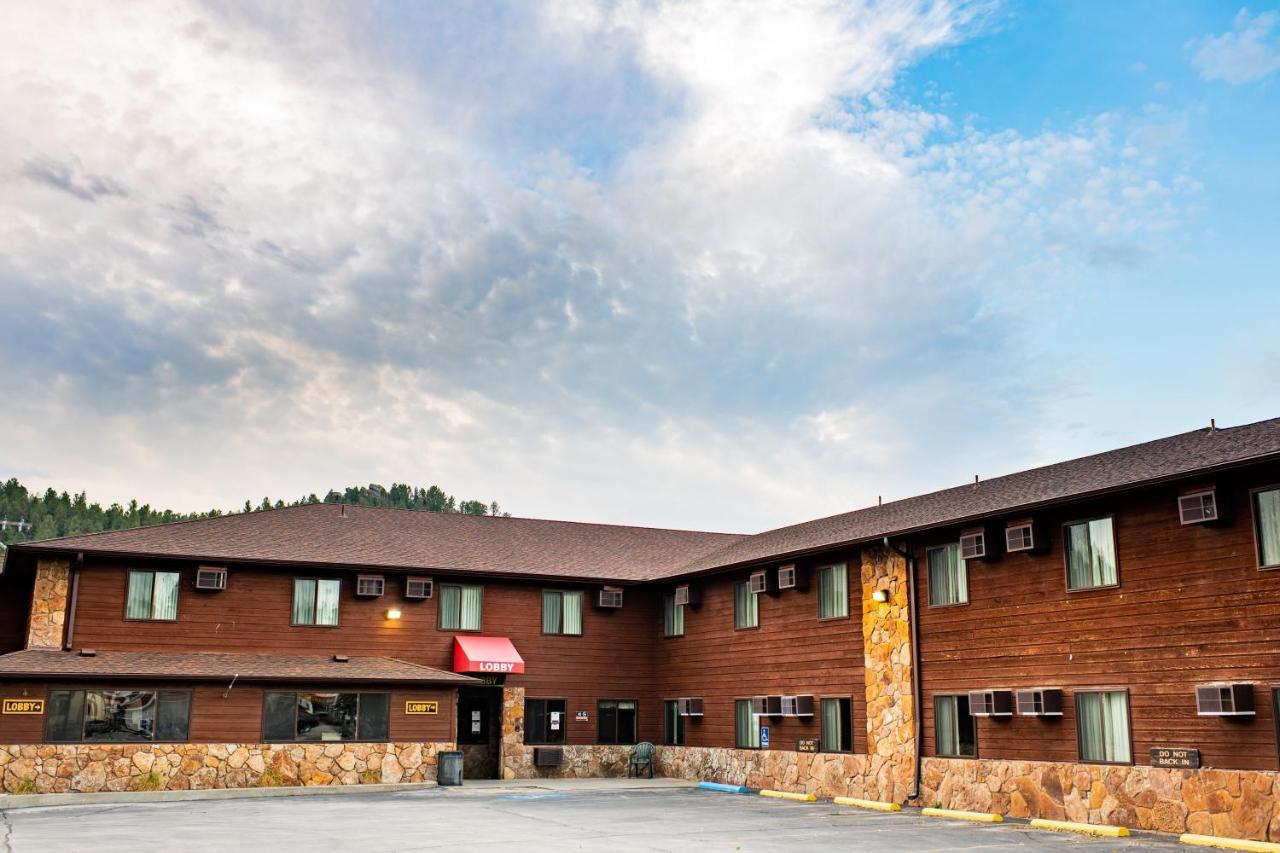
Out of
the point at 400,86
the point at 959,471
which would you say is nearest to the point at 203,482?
the point at 400,86

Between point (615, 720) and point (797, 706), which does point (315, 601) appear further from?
point (797, 706)

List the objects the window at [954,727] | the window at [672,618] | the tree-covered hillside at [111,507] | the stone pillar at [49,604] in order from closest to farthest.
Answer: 1. the window at [954,727]
2. the stone pillar at [49,604]
3. the window at [672,618]
4. the tree-covered hillside at [111,507]

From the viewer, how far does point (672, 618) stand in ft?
97.6

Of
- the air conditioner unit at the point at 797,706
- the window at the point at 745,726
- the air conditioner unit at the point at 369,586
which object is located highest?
the air conditioner unit at the point at 369,586

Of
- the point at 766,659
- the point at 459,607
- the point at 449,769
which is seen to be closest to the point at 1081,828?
the point at 766,659

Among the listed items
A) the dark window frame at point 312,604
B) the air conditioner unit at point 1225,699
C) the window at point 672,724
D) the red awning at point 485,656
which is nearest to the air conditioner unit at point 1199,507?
the air conditioner unit at point 1225,699

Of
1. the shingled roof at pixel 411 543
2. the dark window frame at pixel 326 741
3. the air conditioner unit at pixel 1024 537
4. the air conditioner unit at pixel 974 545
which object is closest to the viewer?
the air conditioner unit at pixel 1024 537

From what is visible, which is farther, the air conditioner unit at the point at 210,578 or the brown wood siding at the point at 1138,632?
the air conditioner unit at the point at 210,578

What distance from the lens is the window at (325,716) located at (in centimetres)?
2431

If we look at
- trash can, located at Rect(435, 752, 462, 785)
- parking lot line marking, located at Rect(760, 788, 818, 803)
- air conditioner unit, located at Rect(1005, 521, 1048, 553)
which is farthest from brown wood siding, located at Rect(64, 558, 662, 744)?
air conditioner unit, located at Rect(1005, 521, 1048, 553)

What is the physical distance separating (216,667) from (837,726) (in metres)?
13.2

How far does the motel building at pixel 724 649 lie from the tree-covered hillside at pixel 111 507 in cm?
5370

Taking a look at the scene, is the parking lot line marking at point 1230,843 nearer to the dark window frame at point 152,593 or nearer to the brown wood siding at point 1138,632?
the brown wood siding at point 1138,632

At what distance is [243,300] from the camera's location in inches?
1125
